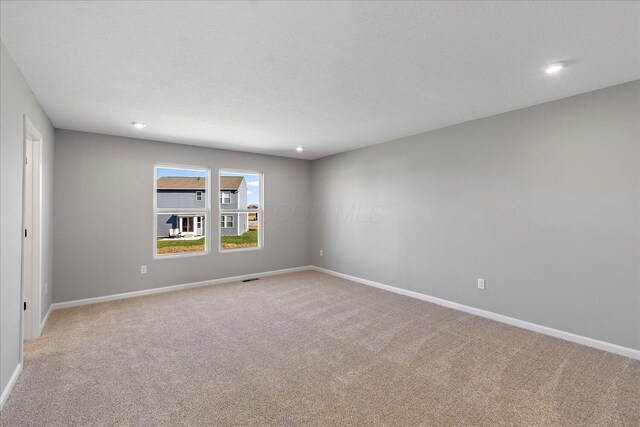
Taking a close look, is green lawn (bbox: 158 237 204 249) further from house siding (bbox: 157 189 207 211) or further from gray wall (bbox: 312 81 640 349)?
gray wall (bbox: 312 81 640 349)

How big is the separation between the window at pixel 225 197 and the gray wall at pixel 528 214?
272cm

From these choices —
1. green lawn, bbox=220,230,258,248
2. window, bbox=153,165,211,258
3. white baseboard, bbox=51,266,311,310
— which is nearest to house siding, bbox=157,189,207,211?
window, bbox=153,165,211,258

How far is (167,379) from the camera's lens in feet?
7.45

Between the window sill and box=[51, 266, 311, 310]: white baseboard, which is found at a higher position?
the window sill

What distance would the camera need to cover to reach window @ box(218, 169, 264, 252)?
5.42 m

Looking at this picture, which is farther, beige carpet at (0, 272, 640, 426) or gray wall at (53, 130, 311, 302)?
gray wall at (53, 130, 311, 302)

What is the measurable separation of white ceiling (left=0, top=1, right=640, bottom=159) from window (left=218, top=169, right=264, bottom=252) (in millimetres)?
2097

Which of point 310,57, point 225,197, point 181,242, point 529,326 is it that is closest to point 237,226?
point 225,197

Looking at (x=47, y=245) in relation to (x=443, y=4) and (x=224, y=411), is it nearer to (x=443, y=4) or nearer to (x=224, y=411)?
(x=224, y=411)

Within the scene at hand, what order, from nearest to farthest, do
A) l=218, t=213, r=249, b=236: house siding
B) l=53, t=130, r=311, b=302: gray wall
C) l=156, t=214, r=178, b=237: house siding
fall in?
l=53, t=130, r=311, b=302: gray wall < l=156, t=214, r=178, b=237: house siding < l=218, t=213, r=249, b=236: house siding

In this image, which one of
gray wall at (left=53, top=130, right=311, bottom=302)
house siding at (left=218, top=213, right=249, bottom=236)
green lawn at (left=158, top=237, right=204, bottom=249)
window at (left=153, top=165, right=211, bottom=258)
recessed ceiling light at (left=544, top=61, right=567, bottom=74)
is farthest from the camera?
house siding at (left=218, top=213, right=249, bottom=236)

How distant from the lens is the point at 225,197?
5504 mm

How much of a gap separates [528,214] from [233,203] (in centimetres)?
460

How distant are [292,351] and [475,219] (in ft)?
8.87
